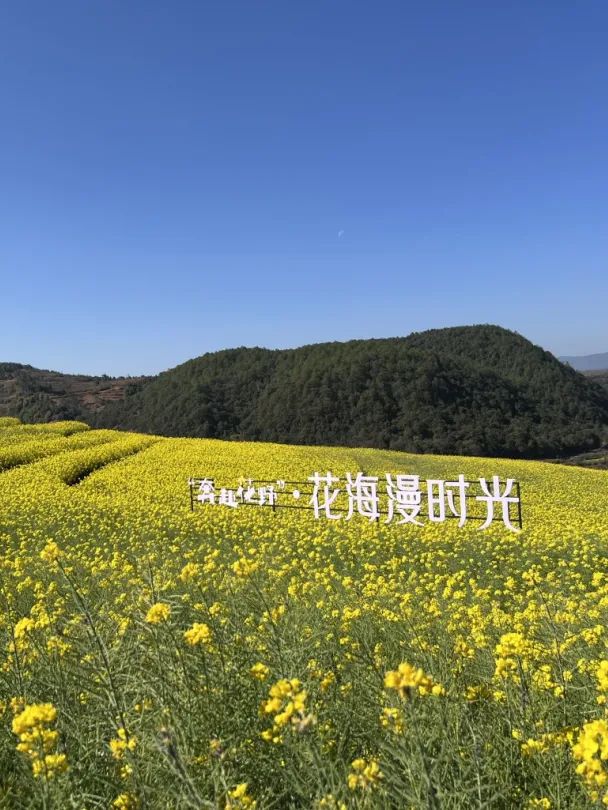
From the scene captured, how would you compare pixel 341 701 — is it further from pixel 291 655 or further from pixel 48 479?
pixel 48 479

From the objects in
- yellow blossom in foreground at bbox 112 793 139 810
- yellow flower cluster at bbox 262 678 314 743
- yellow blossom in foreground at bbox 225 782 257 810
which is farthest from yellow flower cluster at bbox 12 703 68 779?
yellow flower cluster at bbox 262 678 314 743

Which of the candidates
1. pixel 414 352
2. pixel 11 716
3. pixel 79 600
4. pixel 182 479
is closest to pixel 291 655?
pixel 79 600

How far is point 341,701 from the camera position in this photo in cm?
271

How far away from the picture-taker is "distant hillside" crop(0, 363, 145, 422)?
275ft

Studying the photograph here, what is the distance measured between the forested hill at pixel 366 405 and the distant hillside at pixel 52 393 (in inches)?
288

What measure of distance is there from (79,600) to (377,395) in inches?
2834

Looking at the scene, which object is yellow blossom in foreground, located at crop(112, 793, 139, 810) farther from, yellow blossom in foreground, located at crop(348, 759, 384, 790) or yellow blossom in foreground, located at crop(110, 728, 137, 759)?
yellow blossom in foreground, located at crop(348, 759, 384, 790)

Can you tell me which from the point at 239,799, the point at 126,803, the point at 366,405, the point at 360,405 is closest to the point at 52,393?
the point at 360,405

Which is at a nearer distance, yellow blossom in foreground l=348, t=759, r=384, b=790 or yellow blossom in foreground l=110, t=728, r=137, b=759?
yellow blossom in foreground l=348, t=759, r=384, b=790

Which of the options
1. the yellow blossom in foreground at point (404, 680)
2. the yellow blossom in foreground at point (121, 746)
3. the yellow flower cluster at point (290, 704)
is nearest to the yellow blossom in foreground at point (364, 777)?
the yellow flower cluster at point (290, 704)

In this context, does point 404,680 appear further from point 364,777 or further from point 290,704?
point 364,777

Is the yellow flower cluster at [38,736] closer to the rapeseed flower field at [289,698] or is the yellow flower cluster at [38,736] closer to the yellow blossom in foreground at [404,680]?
the rapeseed flower field at [289,698]

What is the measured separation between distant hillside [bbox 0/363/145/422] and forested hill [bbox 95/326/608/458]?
731 centimetres

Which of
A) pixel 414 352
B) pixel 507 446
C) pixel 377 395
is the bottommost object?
pixel 507 446
